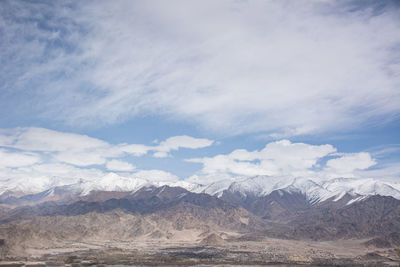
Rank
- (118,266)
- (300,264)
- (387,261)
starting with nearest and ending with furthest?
(118,266) < (300,264) < (387,261)

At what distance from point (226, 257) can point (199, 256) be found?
519 inches

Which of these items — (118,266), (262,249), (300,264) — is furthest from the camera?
(262,249)

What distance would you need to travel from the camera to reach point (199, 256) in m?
162

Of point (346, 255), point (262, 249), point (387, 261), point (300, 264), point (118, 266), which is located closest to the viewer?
point (118, 266)

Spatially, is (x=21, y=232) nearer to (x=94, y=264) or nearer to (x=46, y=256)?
(x=46, y=256)

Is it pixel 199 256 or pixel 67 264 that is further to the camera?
pixel 199 256

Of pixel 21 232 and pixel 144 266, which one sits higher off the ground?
pixel 21 232

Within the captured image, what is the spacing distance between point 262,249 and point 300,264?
5485 centimetres

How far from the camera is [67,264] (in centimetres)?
13350

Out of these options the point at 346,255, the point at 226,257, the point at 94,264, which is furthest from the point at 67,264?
the point at 346,255

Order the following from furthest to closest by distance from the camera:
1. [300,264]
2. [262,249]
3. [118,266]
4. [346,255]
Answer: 1. [262,249]
2. [346,255]
3. [300,264]
4. [118,266]

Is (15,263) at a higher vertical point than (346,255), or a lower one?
higher

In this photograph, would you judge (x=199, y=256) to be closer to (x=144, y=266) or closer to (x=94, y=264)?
(x=144, y=266)

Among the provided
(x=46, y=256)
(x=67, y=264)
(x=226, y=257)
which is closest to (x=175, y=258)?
(x=226, y=257)
